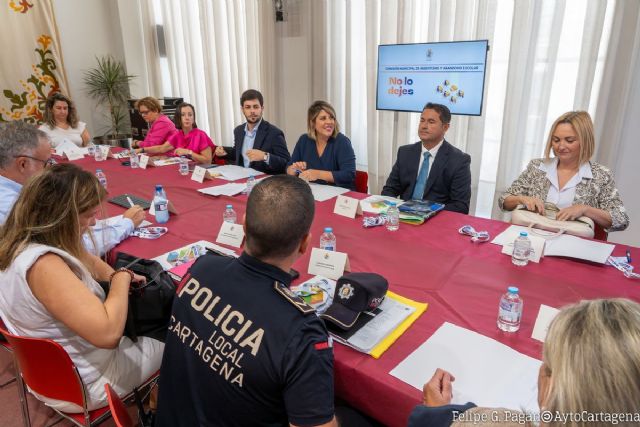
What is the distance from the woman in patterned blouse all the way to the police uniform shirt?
1.79m

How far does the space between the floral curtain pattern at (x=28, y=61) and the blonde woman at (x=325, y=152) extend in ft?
15.6

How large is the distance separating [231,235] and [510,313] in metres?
1.30

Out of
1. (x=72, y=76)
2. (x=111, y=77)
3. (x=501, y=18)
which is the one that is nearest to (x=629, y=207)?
(x=501, y=18)

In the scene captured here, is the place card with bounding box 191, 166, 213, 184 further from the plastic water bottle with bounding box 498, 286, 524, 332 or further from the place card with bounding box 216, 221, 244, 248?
the plastic water bottle with bounding box 498, 286, 524, 332

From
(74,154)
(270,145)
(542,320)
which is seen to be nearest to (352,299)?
(542,320)

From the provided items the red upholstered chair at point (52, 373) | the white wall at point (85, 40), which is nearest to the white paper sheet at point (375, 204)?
the red upholstered chair at point (52, 373)

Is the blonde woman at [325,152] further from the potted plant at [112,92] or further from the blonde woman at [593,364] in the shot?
the potted plant at [112,92]

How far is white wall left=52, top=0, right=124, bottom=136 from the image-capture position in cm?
602

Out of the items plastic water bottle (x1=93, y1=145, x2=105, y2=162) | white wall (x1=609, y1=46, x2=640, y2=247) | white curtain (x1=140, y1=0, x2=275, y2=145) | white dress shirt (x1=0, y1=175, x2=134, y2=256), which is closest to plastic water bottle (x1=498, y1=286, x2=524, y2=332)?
white dress shirt (x1=0, y1=175, x2=134, y2=256)

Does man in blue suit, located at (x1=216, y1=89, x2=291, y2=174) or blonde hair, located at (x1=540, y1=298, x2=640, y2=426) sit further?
man in blue suit, located at (x1=216, y1=89, x2=291, y2=174)

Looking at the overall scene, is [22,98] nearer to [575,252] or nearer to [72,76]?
[72,76]

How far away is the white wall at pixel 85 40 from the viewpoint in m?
6.02

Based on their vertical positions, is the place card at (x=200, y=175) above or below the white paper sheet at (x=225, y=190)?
above

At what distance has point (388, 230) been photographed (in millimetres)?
2105
